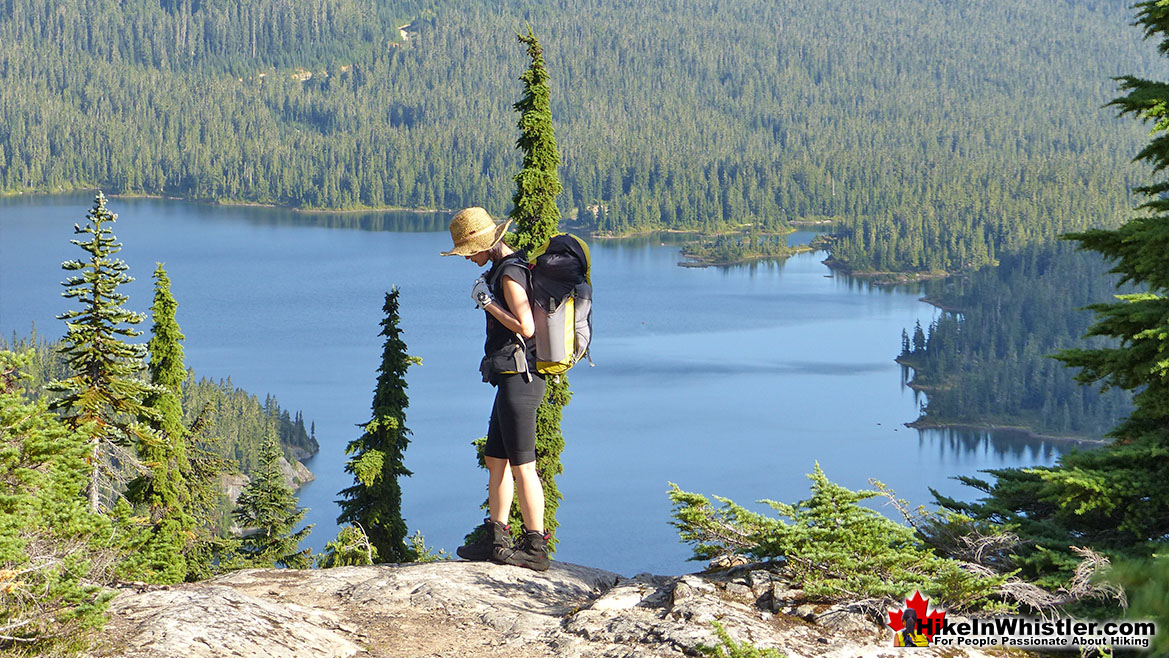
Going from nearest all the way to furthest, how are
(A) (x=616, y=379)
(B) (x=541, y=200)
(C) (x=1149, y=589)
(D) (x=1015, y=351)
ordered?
(C) (x=1149, y=589) < (B) (x=541, y=200) < (A) (x=616, y=379) < (D) (x=1015, y=351)

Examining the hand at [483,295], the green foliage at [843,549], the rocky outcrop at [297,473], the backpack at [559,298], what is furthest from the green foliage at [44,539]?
the rocky outcrop at [297,473]

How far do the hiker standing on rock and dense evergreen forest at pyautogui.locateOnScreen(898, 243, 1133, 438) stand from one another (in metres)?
112

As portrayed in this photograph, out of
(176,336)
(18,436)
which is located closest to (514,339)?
(18,436)

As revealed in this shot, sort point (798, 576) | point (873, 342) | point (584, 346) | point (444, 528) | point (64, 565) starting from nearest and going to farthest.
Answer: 1. point (64, 565)
2. point (798, 576)
3. point (584, 346)
4. point (444, 528)
5. point (873, 342)

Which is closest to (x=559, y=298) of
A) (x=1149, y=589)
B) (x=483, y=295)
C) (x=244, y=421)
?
(x=483, y=295)

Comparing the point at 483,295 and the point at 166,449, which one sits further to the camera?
the point at 166,449

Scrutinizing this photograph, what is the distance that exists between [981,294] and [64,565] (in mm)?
195486

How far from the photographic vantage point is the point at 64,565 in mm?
6461

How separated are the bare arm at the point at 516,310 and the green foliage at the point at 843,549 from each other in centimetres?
158

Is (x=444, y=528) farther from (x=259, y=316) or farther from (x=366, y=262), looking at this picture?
(x=366, y=262)

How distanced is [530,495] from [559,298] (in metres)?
1.66

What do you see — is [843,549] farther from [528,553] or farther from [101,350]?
[101,350]

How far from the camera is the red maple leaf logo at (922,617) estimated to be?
6.74 m

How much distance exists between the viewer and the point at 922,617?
675cm
